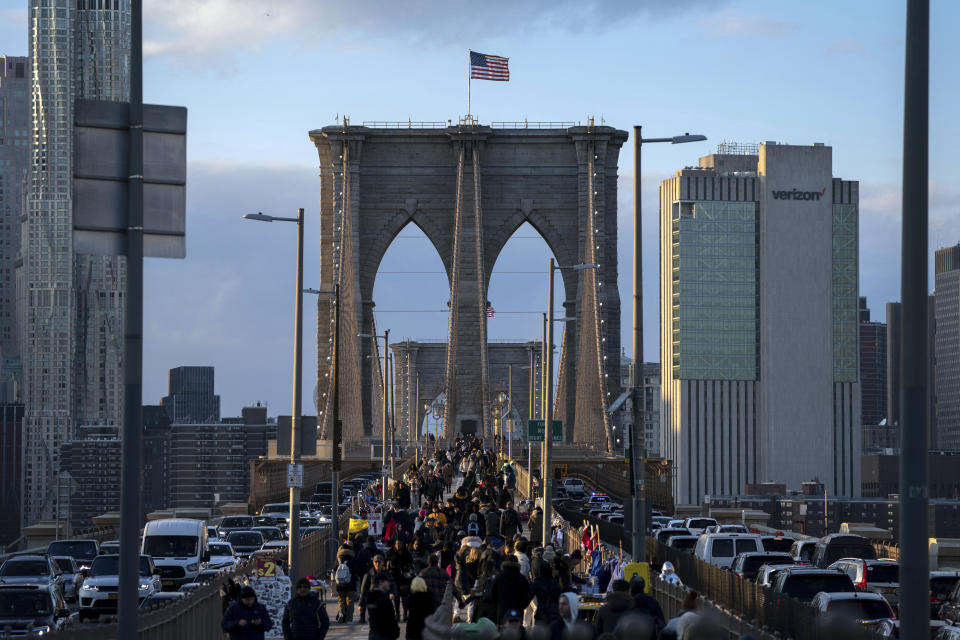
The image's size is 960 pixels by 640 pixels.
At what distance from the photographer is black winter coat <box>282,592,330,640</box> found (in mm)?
17188

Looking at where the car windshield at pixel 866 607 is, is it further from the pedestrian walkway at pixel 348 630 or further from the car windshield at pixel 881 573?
the pedestrian walkway at pixel 348 630

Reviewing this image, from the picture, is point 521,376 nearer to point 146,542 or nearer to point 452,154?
point 452,154

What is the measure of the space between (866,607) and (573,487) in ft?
176

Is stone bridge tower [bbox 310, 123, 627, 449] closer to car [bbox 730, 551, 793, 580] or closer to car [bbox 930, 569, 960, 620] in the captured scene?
car [bbox 730, 551, 793, 580]

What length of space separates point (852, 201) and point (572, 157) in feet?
273

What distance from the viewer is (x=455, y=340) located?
412 ft

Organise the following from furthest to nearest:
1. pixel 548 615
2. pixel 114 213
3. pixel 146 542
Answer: pixel 146 542 < pixel 548 615 < pixel 114 213

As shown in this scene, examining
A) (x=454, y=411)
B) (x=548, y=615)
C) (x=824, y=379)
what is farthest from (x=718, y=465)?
(x=548, y=615)

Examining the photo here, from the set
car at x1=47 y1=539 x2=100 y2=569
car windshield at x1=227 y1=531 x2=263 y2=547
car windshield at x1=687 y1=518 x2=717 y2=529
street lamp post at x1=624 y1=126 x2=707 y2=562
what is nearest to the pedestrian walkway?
street lamp post at x1=624 y1=126 x2=707 y2=562

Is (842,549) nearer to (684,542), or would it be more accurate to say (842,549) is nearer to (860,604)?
(684,542)

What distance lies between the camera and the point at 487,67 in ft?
331

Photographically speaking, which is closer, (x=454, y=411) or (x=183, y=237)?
(x=183, y=237)

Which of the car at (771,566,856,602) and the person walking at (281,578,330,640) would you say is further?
the car at (771,566,856,602)

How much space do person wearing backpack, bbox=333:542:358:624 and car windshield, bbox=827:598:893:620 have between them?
29.2ft
